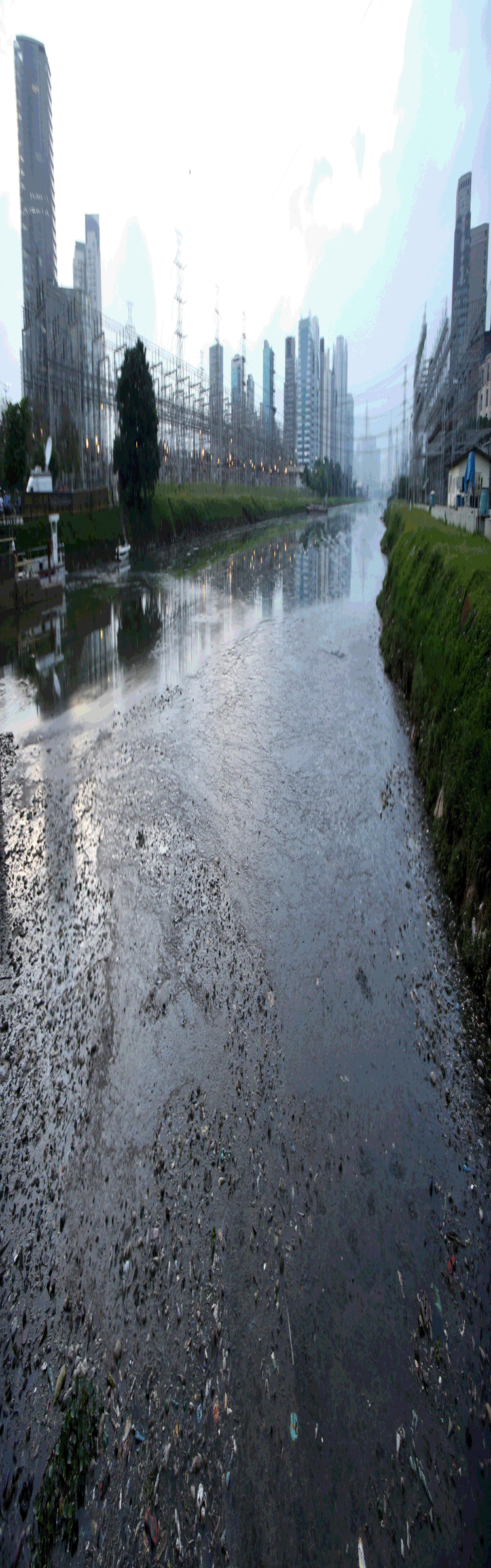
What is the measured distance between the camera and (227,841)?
9195 millimetres

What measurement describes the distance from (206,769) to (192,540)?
43.9 m

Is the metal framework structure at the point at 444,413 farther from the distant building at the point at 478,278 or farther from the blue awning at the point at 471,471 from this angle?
the blue awning at the point at 471,471

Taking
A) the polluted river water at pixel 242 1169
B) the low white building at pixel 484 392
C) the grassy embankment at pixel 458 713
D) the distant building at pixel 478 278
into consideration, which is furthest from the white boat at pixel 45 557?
the distant building at pixel 478 278

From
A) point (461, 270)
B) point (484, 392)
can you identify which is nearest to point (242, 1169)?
point (484, 392)

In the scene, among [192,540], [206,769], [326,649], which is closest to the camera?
[206,769]

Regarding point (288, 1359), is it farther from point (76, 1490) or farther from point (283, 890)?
point (283, 890)

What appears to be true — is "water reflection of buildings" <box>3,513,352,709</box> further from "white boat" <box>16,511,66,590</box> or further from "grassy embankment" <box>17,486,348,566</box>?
"grassy embankment" <box>17,486,348,566</box>

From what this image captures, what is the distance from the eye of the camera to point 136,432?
44.1 metres

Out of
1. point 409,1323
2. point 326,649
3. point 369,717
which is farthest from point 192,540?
point 409,1323

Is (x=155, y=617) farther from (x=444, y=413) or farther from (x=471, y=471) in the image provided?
(x=444, y=413)

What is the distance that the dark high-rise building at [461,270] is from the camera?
4097 cm

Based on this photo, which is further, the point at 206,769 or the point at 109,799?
the point at 206,769

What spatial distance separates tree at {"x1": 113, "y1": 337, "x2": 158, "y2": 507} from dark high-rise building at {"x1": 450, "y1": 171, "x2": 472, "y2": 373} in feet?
48.5

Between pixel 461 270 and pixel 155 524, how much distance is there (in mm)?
19032
